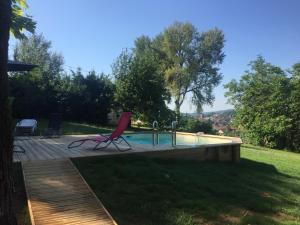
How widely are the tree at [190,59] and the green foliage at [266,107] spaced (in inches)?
319

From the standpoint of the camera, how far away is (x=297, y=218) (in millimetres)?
5223

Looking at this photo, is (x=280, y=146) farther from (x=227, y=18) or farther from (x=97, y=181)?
(x=97, y=181)

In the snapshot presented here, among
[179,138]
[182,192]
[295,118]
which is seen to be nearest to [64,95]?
[179,138]

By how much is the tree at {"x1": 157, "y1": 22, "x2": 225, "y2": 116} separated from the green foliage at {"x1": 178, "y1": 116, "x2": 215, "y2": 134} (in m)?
9.06

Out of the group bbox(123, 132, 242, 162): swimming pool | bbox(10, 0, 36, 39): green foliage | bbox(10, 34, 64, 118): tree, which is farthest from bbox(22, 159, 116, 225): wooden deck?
bbox(10, 34, 64, 118): tree

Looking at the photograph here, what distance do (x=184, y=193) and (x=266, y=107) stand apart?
17.4 metres

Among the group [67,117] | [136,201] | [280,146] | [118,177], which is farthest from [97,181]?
[280,146]

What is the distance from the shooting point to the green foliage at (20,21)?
5613 millimetres

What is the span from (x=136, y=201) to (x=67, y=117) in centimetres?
1633

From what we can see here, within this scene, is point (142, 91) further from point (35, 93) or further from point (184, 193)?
point (184, 193)

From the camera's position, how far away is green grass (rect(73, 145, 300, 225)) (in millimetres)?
4738

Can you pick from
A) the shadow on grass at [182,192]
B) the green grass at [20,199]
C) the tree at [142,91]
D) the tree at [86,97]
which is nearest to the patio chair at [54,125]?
the shadow on grass at [182,192]

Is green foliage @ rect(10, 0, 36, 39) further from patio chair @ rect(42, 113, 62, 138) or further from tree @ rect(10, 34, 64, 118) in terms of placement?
tree @ rect(10, 34, 64, 118)

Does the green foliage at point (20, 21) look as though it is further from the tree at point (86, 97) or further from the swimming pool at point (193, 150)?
the tree at point (86, 97)
